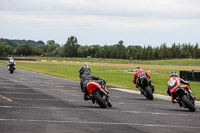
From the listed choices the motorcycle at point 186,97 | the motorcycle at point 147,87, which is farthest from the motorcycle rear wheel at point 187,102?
the motorcycle at point 147,87

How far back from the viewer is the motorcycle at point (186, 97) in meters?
14.5

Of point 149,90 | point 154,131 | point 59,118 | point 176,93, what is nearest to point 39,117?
point 59,118

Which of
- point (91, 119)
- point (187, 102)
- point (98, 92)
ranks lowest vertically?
point (91, 119)

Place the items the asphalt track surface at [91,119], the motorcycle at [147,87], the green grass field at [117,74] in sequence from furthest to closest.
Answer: the green grass field at [117,74]
the motorcycle at [147,87]
the asphalt track surface at [91,119]

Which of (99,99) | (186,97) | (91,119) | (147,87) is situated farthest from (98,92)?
(147,87)

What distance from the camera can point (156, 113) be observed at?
13.8 metres

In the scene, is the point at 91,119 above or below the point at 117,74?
above

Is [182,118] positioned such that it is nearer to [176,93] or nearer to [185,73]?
[176,93]

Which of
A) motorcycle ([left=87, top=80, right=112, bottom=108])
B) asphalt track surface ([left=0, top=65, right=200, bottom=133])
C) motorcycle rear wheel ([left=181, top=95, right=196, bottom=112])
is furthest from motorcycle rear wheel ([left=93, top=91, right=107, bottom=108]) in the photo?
motorcycle rear wheel ([left=181, top=95, right=196, bottom=112])

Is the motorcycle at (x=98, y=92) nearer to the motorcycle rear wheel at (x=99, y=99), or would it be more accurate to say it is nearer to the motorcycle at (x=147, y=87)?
the motorcycle rear wheel at (x=99, y=99)

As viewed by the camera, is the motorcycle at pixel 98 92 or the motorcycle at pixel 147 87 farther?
the motorcycle at pixel 147 87

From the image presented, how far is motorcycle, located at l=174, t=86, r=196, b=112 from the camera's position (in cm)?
1447

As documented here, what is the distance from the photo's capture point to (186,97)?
14523 millimetres

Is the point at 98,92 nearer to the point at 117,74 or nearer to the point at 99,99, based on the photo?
the point at 99,99
